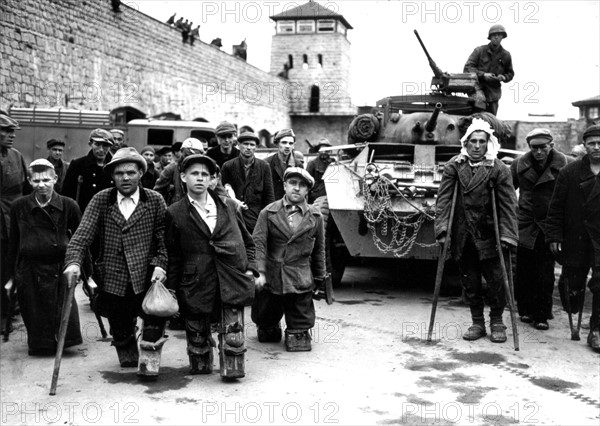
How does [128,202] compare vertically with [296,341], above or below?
above

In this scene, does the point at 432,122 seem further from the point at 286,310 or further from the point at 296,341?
the point at 296,341

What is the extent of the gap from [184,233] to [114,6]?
2061 cm

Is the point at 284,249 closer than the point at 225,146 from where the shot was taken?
Yes

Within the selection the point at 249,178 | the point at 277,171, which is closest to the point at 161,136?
the point at 277,171

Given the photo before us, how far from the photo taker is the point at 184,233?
202 inches

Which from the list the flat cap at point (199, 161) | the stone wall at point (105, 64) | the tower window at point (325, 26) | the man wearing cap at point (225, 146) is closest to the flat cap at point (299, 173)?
the flat cap at point (199, 161)

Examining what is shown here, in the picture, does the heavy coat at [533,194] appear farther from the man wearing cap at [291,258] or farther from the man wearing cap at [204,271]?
the man wearing cap at [204,271]

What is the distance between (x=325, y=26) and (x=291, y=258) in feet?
173

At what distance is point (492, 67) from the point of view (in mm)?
10453

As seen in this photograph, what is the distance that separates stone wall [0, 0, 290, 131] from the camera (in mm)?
18625

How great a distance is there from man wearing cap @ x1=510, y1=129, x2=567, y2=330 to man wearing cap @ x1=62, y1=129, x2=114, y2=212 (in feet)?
13.4

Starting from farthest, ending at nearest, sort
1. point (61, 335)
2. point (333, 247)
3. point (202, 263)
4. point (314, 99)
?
point (314, 99) → point (333, 247) → point (202, 263) → point (61, 335)

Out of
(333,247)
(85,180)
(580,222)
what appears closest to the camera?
(580,222)

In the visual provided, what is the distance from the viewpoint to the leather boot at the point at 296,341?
19.4ft
